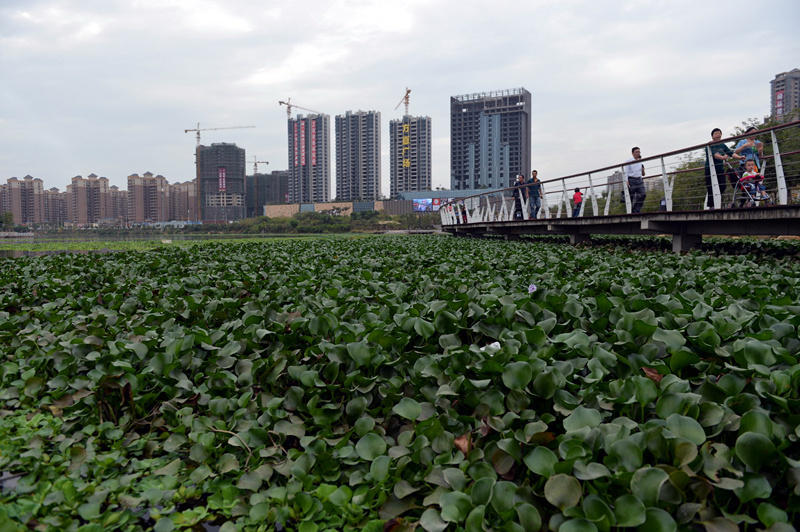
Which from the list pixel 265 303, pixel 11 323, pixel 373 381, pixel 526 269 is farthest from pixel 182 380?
pixel 526 269

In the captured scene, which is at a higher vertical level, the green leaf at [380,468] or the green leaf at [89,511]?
the green leaf at [380,468]

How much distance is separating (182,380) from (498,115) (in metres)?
105

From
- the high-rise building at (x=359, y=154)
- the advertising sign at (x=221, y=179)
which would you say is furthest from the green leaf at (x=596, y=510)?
the advertising sign at (x=221, y=179)

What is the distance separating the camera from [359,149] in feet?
366

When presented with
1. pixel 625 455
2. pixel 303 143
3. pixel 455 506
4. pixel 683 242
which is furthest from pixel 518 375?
pixel 303 143

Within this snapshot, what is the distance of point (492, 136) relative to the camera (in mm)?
101812

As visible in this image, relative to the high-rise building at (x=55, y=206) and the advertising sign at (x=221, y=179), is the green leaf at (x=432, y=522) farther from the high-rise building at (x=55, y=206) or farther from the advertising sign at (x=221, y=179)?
the advertising sign at (x=221, y=179)

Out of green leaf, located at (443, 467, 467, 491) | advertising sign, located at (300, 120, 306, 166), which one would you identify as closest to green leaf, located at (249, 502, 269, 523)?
green leaf, located at (443, 467, 467, 491)

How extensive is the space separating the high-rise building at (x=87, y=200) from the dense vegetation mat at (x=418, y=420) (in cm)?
9194

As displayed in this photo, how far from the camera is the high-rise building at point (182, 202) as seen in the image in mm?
95500

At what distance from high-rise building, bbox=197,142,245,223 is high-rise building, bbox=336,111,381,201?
22019mm

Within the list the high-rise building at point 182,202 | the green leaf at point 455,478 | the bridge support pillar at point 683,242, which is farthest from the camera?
the high-rise building at point 182,202

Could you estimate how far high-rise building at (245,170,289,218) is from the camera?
116000mm

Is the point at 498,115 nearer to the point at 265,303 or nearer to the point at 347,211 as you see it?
the point at 347,211
